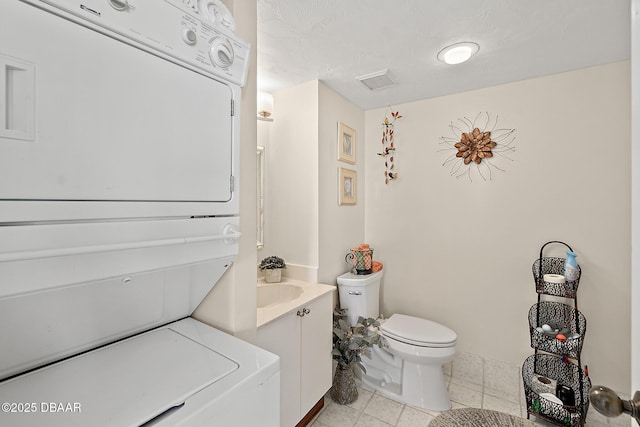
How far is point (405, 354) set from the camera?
80.7 inches

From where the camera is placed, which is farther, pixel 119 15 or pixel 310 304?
pixel 310 304

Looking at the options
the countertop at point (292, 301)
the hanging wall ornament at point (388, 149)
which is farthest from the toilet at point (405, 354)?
the hanging wall ornament at point (388, 149)

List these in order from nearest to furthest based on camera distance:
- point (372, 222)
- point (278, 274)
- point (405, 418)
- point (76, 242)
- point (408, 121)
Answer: point (76, 242) < point (405, 418) < point (278, 274) < point (408, 121) < point (372, 222)

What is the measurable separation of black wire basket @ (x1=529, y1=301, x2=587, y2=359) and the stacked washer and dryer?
193 centimetres

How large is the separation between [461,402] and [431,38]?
98.6 inches

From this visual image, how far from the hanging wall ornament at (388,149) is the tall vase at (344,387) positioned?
Result: 5.47ft

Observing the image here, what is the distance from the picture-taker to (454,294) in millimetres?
2439

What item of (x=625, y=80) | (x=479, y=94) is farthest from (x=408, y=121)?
(x=625, y=80)

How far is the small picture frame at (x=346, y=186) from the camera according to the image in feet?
8.08

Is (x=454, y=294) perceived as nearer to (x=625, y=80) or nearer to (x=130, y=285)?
(x=625, y=80)

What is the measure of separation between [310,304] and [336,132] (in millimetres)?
1433

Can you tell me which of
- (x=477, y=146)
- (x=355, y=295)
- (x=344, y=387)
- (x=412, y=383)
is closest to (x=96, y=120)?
(x=355, y=295)
